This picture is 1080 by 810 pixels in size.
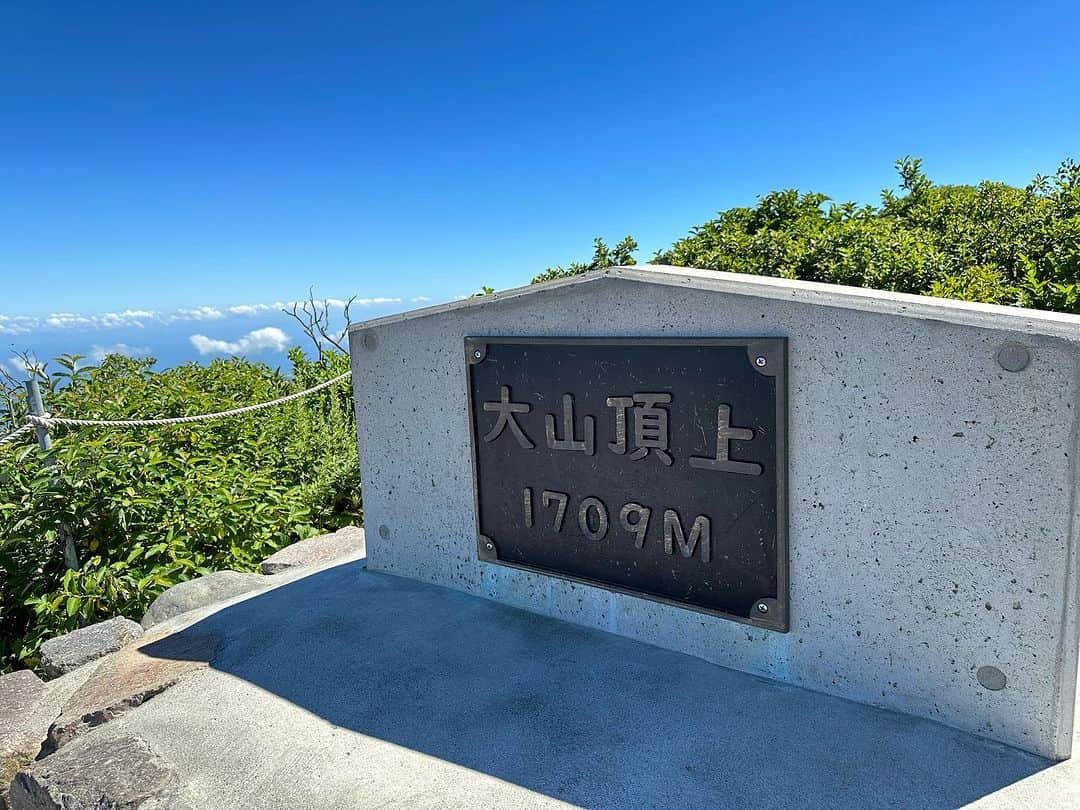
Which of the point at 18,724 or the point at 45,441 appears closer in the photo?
the point at 18,724

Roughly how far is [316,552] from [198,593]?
804 mm

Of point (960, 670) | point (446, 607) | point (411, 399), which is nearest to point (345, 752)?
point (446, 607)

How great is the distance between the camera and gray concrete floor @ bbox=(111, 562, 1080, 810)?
2.11 meters

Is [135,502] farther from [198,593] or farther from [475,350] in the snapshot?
[475,350]

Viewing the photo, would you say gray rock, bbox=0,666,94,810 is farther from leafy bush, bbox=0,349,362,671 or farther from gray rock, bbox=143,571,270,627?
leafy bush, bbox=0,349,362,671

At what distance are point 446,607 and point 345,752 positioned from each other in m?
1.03

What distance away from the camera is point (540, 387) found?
3074mm

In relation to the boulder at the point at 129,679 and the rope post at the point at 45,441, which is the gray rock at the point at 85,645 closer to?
the boulder at the point at 129,679

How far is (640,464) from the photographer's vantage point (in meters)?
2.83

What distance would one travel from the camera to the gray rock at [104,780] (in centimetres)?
228

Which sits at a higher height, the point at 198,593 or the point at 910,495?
the point at 910,495

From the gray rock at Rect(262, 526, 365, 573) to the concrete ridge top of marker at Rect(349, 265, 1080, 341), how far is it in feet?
7.46

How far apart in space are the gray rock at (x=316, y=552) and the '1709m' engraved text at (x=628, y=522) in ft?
5.85

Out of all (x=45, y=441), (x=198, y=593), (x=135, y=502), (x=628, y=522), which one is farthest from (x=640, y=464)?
(x=45, y=441)
